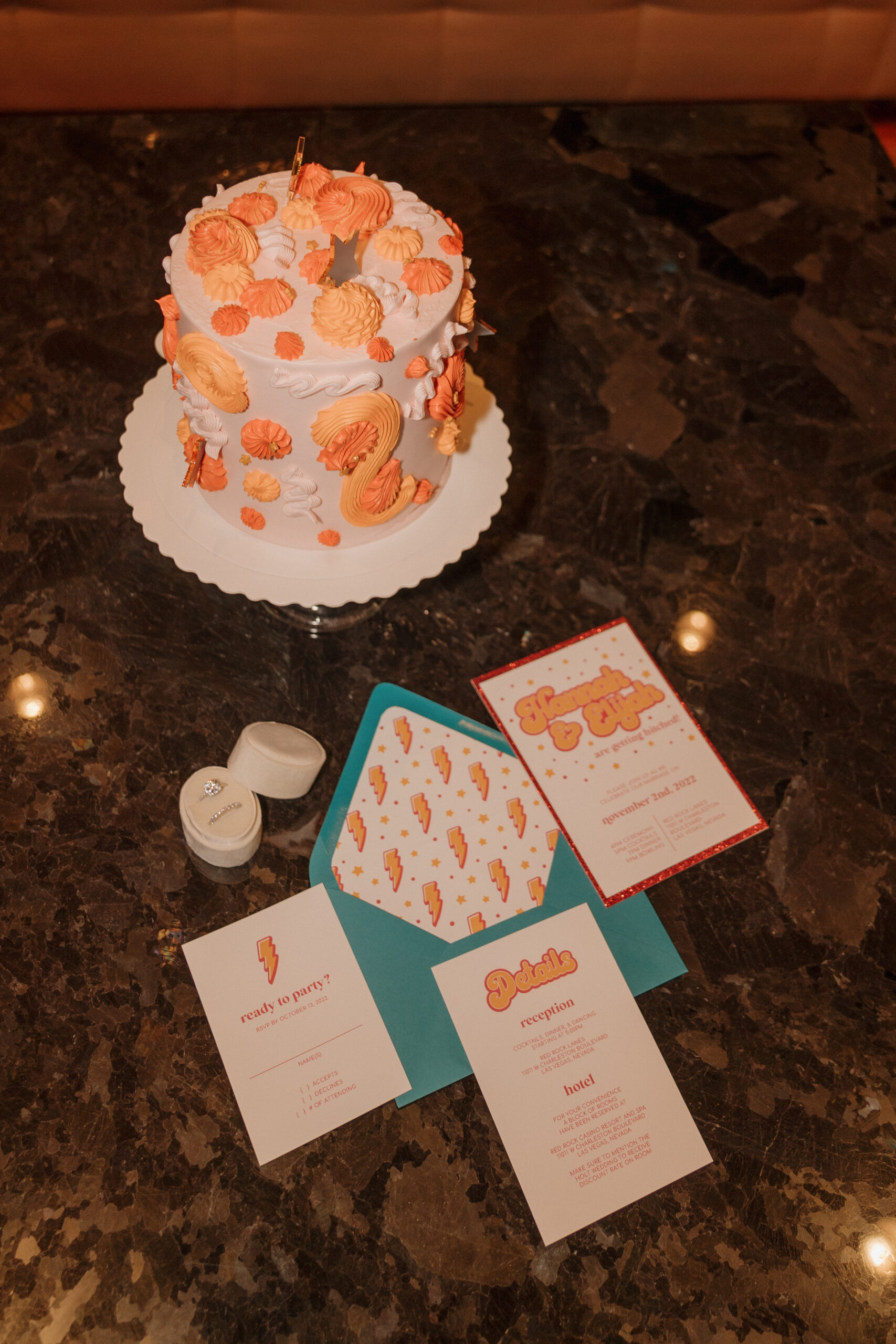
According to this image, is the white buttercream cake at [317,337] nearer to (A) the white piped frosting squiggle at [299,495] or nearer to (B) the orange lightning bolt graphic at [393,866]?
(A) the white piped frosting squiggle at [299,495]

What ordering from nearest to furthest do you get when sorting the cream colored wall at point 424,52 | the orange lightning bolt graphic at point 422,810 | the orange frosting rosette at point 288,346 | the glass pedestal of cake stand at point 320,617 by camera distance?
the orange frosting rosette at point 288,346
the orange lightning bolt graphic at point 422,810
the glass pedestal of cake stand at point 320,617
the cream colored wall at point 424,52

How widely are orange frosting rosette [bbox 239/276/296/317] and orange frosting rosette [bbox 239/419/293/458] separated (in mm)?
93

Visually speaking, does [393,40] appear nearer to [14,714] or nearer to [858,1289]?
[14,714]

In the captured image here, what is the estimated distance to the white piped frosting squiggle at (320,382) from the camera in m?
0.79

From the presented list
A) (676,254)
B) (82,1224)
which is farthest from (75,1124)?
(676,254)

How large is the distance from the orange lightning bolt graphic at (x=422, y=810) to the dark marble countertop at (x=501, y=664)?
0.31 ft

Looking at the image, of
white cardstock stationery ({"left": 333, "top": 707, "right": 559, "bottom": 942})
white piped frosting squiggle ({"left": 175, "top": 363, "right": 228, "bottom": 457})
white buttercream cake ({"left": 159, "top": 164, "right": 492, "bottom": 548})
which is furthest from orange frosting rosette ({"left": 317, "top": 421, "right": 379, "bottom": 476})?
white cardstock stationery ({"left": 333, "top": 707, "right": 559, "bottom": 942})

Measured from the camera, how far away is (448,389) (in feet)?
2.88

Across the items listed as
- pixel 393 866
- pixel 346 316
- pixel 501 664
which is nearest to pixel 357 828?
pixel 393 866

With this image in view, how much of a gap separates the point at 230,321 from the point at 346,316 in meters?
0.10

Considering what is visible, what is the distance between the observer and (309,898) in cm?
96

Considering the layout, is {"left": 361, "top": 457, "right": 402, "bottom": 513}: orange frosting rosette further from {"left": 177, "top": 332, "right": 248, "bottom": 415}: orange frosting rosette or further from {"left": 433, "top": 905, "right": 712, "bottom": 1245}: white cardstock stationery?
{"left": 433, "top": 905, "right": 712, "bottom": 1245}: white cardstock stationery

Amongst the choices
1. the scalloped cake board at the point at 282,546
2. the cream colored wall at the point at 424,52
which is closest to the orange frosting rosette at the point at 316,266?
the scalloped cake board at the point at 282,546

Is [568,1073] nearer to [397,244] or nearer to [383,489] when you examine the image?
[383,489]
